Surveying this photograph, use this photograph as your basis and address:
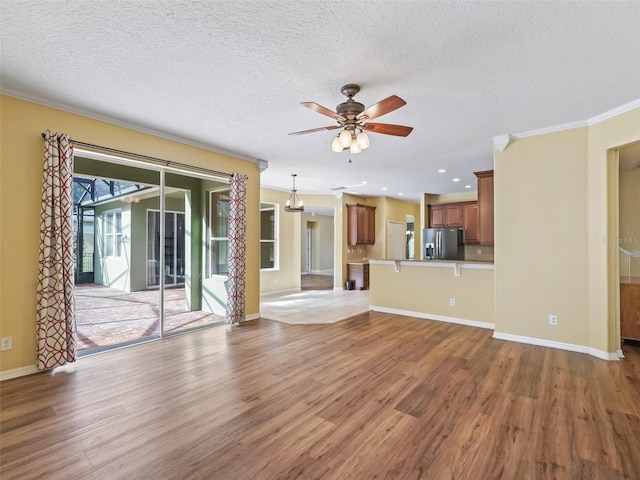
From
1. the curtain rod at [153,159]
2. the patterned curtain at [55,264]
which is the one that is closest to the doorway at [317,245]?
the curtain rod at [153,159]

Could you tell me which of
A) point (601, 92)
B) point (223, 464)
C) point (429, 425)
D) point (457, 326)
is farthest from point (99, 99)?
point (457, 326)

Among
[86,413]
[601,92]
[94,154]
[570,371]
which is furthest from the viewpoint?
[94,154]

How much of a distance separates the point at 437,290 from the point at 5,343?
555cm

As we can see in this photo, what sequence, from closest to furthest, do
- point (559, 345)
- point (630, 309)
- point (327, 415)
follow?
point (327, 415) < point (559, 345) < point (630, 309)

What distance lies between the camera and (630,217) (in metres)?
4.68

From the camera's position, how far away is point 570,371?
309cm

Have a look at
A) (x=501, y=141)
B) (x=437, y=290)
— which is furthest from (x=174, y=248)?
(x=501, y=141)

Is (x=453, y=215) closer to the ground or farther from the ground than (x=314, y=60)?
closer to the ground

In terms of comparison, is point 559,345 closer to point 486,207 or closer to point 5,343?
point 486,207

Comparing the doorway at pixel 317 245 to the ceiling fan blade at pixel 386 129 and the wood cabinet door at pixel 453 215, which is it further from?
the ceiling fan blade at pixel 386 129

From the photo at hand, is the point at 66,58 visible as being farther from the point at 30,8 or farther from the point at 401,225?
the point at 401,225

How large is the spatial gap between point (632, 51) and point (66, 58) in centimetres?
434

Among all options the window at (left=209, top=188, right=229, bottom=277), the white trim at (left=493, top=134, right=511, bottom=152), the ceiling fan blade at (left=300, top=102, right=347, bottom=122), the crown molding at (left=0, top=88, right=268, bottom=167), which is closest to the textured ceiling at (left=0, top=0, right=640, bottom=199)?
the crown molding at (left=0, top=88, right=268, bottom=167)

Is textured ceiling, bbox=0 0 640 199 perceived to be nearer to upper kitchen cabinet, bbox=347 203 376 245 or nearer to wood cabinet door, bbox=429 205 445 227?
wood cabinet door, bbox=429 205 445 227
